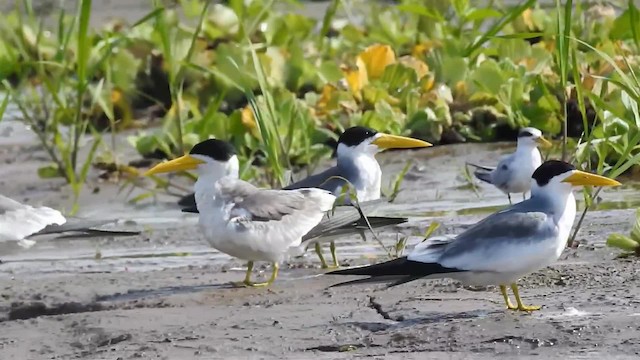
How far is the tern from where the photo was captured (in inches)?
244

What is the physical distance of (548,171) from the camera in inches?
208

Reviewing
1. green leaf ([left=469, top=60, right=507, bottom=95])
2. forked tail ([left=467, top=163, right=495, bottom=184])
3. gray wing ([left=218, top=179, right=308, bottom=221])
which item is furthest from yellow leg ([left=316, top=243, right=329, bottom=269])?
green leaf ([left=469, top=60, right=507, bottom=95])

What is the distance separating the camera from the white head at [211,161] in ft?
20.5

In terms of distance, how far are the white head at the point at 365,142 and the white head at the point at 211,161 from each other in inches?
35.2

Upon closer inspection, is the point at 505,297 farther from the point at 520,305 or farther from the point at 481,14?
the point at 481,14

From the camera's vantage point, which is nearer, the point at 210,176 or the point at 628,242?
the point at 628,242

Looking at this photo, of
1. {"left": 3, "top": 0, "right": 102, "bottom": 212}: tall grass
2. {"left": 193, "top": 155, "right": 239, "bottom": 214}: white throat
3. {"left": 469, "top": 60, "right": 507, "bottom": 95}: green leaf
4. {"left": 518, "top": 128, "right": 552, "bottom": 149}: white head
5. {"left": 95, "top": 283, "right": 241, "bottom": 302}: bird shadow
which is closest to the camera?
{"left": 95, "top": 283, "right": 241, "bottom": 302}: bird shadow

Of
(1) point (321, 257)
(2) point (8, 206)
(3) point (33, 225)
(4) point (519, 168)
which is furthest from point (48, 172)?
(4) point (519, 168)

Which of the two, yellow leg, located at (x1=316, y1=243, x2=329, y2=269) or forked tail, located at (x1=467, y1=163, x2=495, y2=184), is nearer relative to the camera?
yellow leg, located at (x1=316, y1=243, x2=329, y2=269)

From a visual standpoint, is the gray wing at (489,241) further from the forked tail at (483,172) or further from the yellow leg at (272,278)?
the forked tail at (483,172)

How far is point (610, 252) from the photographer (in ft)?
19.4

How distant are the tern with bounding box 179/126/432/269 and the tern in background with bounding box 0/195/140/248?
667 mm

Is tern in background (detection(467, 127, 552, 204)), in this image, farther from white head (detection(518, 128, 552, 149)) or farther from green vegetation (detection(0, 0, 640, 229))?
green vegetation (detection(0, 0, 640, 229))

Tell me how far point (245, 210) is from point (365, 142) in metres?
1.42
